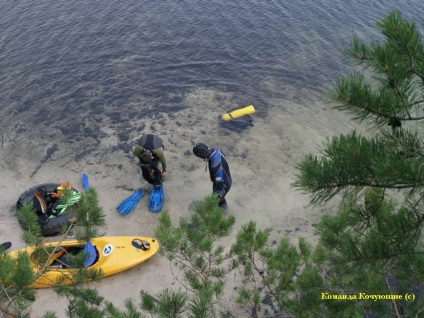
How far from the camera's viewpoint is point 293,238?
33.4 ft

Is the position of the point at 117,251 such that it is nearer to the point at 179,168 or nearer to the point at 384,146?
the point at 179,168

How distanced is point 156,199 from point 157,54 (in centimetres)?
A: 906

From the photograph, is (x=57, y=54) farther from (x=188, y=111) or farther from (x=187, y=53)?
(x=188, y=111)

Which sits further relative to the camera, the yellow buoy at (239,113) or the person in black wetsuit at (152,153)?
the yellow buoy at (239,113)

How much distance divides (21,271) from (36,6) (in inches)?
825

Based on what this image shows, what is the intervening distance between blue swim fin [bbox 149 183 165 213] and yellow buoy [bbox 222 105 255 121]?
13.8ft

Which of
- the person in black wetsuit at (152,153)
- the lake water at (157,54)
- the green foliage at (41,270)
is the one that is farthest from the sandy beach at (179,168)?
the green foliage at (41,270)

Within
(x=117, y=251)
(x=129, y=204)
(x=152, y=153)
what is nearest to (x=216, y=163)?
(x=152, y=153)

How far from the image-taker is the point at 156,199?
10844 mm

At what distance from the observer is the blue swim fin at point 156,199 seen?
10.8 m

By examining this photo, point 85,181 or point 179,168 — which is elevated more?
point 85,181

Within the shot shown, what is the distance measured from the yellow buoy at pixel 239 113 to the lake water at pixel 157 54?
1.65 feet

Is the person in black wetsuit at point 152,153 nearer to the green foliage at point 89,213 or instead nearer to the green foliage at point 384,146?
→ the green foliage at point 89,213

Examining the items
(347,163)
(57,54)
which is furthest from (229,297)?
(57,54)
